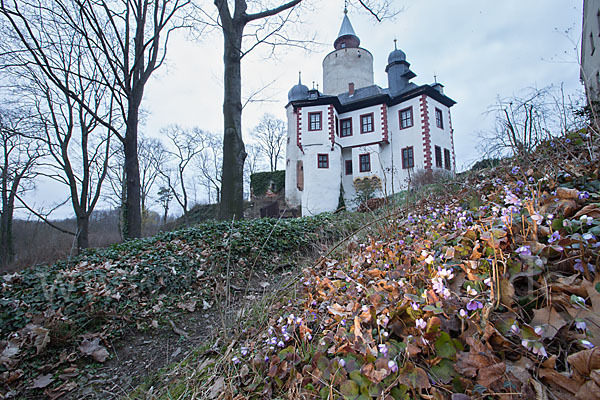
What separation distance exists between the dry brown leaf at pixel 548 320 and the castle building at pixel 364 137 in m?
16.8

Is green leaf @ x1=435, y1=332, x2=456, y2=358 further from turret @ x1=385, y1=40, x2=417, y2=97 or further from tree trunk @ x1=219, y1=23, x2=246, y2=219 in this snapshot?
turret @ x1=385, y1=40, x2=417, y2=97

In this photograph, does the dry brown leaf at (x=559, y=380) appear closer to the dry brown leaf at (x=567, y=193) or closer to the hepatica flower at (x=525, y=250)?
the hepatica flower at (x=525, y=250)

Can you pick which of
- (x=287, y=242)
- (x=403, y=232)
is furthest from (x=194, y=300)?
(x=403, y=232)

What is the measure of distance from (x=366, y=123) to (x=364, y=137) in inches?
42.1

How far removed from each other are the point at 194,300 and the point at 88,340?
1217mm

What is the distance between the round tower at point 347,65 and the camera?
22.6 meters

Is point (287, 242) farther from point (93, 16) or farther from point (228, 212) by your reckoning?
point (93, 16)

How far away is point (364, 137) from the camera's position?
2014 centimetres

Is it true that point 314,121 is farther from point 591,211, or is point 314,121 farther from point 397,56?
point 591,211

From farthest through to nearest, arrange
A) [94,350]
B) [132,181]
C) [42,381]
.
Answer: [132,181] < [94,350] < [42,381]

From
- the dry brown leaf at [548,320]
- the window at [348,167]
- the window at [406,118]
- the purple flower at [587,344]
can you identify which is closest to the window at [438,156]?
the window at [406,118]

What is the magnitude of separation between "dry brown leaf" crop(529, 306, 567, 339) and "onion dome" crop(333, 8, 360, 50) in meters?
26.1

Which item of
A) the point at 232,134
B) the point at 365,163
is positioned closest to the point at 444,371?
the point at 232,134

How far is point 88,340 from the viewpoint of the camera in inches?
108
